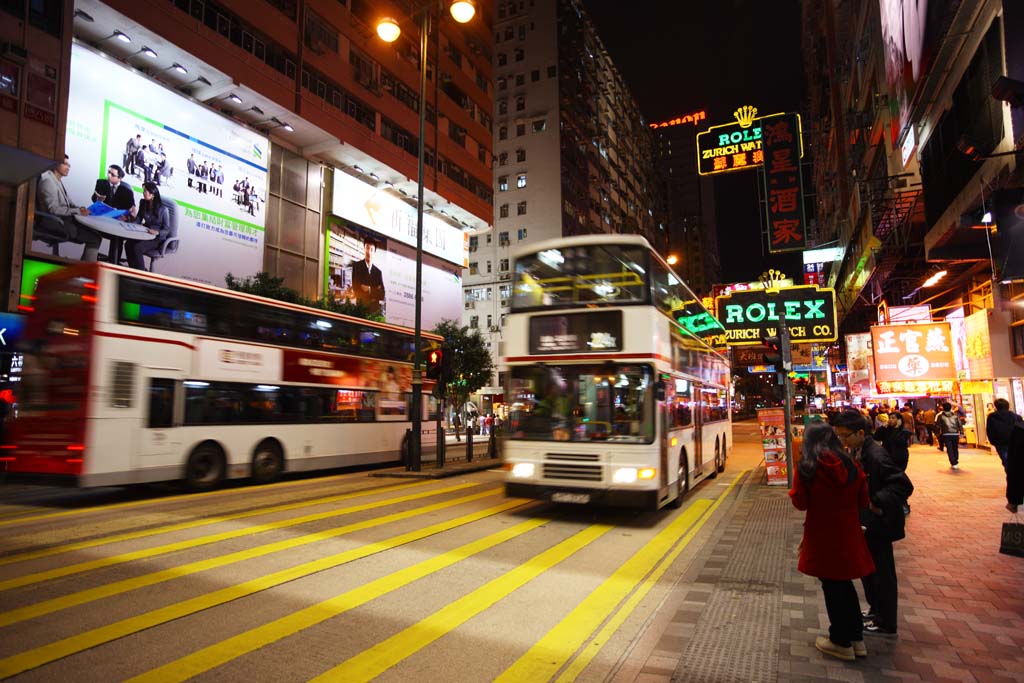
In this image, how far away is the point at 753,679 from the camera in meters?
3.60

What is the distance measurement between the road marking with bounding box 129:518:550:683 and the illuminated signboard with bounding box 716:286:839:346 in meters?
15.2

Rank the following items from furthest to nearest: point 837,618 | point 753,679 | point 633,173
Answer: point 633,173 → point 837,618 → point 753,679

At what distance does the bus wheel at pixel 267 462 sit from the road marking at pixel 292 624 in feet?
23.7

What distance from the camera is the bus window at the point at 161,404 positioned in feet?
34.5

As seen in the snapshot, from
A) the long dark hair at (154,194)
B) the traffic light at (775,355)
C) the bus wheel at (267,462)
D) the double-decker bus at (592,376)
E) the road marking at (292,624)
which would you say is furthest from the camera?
the long dark hair at (154,194)

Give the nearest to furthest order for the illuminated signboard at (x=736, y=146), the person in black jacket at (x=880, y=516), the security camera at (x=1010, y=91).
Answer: the person in black jacket at (x=880, y=516), the security camera at (x=1010, y=91), the illuminated signboard at (x=736, y=146)

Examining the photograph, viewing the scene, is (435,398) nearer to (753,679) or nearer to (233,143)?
(753,679)

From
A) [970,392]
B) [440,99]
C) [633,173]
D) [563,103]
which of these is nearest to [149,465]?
[970,392]

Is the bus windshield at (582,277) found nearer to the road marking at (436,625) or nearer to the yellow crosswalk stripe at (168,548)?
the road marking at (436,625)

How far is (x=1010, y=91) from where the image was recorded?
8523 millimetres

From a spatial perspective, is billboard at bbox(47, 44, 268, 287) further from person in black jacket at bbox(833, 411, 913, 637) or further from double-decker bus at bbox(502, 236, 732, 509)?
person in black jacket at bbox(833, 411, 913, 637)

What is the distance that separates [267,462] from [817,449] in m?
11.7

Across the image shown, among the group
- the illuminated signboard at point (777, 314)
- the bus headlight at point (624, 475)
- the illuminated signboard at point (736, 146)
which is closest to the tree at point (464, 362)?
the illuminated signboard at point (777, 314)

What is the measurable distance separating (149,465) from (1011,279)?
1417 centimetres
